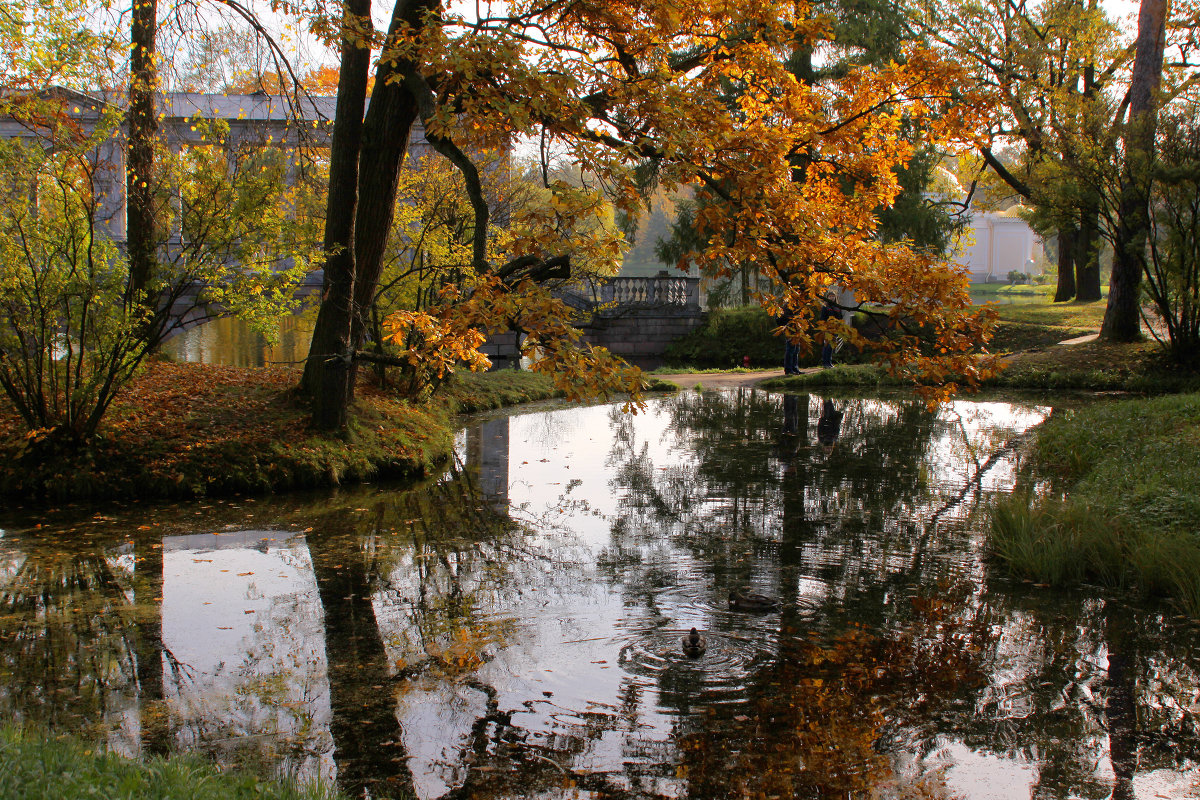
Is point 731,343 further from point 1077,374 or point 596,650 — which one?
point 596,650

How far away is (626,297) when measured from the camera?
97.4 ft

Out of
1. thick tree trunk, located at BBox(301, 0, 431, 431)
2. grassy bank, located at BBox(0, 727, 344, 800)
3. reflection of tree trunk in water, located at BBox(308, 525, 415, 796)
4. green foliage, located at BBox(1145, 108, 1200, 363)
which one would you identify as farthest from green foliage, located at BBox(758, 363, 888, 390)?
grassy bank, located at BBox(0, 727, 344, 800)

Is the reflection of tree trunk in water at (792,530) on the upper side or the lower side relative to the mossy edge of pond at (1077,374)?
lower

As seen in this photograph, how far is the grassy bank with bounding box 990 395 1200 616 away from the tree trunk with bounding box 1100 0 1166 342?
6930 mm

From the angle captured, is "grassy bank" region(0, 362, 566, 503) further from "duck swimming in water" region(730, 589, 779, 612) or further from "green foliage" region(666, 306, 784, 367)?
"green foliage" region(666, 306, 784, 367)

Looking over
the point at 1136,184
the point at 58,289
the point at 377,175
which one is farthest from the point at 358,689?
the point at 1136,184

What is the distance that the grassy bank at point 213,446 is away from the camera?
9.06 meters

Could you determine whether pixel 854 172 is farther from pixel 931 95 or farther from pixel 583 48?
pixel 583 48

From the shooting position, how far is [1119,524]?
679 centimetres

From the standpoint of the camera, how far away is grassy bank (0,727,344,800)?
283cm

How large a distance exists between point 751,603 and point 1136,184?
42.3ft

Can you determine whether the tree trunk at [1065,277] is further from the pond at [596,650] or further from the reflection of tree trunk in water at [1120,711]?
the reflection of tree trunk in water at [1120,711]

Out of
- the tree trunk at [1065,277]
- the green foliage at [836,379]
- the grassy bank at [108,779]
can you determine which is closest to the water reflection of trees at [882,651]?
the grassy bank at [108,779]

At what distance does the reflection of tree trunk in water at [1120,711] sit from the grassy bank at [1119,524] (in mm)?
669
